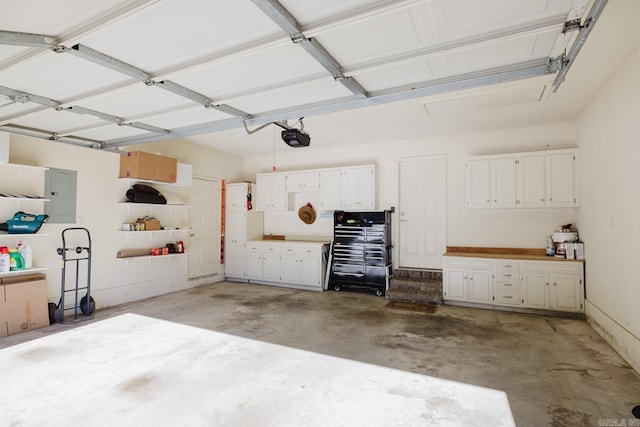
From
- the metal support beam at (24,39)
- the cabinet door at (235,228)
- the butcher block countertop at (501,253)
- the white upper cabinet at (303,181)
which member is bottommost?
the butcher block countertop at (501,253)

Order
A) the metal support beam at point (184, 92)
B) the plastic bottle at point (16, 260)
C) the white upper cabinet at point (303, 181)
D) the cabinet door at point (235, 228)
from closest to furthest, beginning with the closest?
the metal support beam at point (184, 92)
the plastic bottle at point (16, 260)
the white upper cabinet at point (303, 181)
the cabinet door at point (235, 228)

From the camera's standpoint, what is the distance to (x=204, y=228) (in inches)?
273

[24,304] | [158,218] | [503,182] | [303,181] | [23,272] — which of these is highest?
[303,181]

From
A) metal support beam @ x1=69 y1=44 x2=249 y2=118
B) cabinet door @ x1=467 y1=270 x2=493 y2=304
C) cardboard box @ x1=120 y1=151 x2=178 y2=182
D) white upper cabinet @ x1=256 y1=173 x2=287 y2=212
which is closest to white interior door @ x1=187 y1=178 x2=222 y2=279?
white upper cabinet @ x1=256 y1=173 x2=287 y2=212

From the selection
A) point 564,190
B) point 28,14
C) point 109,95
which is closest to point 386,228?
point 564,190

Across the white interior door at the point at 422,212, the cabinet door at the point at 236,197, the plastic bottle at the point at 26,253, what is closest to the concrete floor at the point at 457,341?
the plastic bottle at the point at 26,253

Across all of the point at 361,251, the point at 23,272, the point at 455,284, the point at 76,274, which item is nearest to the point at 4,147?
the point at 23,272

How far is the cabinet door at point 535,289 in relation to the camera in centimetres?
470

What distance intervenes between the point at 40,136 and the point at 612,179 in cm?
725

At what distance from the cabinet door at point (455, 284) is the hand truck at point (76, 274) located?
216 inches

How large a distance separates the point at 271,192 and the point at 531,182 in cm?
494

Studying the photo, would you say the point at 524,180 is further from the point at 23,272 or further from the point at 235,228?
the point at 23,272

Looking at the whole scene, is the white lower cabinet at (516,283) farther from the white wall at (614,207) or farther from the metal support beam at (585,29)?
the metal support beam at (585,29)

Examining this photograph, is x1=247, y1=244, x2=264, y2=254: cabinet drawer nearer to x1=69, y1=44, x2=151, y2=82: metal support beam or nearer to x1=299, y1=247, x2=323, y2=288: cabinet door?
x1=299, y1=247, x2=323, y2=288: cabinet door
